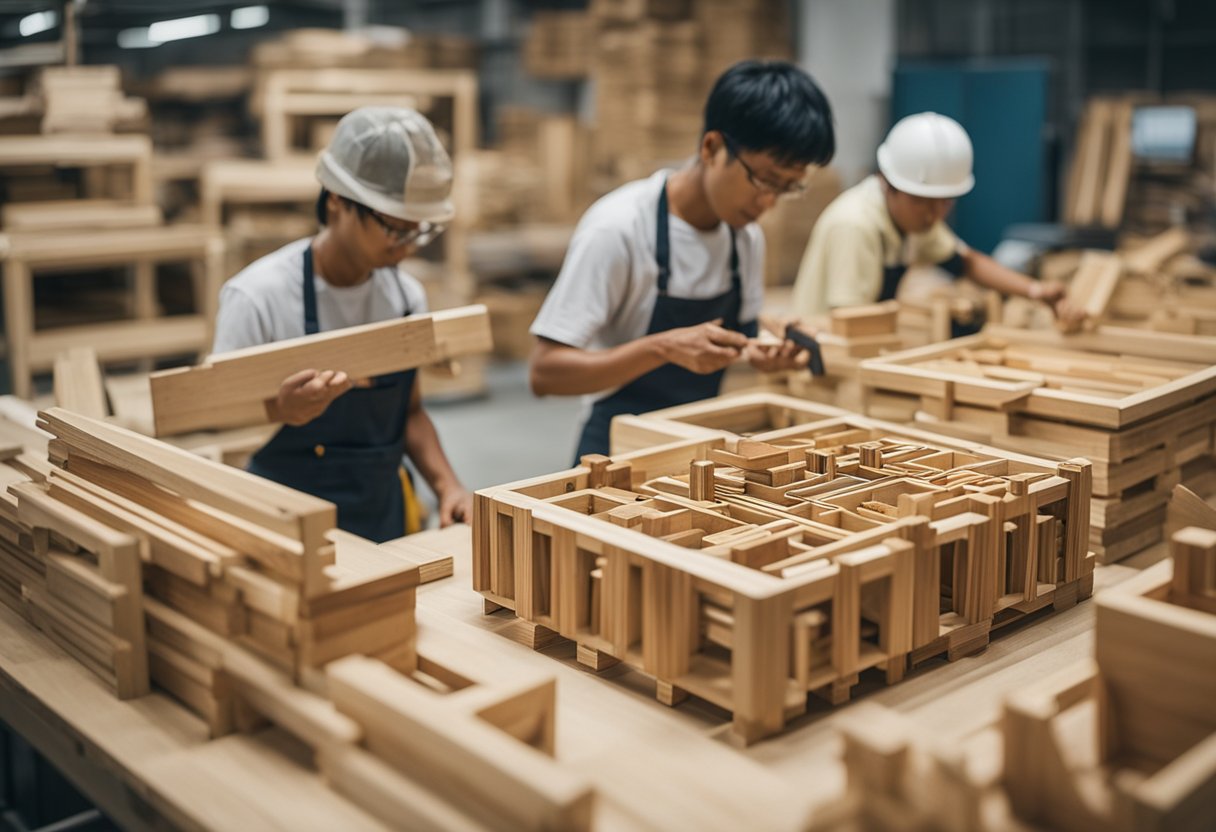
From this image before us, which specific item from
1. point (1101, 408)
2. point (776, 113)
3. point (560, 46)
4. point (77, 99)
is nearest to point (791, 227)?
point (560, 46)

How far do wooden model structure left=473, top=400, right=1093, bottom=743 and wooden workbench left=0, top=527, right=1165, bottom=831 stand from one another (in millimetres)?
54

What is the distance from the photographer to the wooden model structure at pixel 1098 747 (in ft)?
4.96

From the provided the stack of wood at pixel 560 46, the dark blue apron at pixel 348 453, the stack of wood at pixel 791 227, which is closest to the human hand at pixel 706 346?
the dark blue apron at pixel 348 453

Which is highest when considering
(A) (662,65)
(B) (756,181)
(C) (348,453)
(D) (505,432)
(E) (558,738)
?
(A) (662,65)

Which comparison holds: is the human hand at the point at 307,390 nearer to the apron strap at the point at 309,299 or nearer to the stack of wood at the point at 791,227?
the apron strap at the point at 309,299

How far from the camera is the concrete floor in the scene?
7.91 meters

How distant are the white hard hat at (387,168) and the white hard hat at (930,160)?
2.05m

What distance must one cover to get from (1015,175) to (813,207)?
2.31m

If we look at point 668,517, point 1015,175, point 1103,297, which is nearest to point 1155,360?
point 1103,297

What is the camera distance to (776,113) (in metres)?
3.26

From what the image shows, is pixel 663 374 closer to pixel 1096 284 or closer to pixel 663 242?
pixel 663 242

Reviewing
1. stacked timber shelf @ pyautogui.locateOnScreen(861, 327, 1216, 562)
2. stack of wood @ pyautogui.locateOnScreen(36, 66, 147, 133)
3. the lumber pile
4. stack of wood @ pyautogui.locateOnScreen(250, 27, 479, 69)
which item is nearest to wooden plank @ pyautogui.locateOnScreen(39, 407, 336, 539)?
the lumber pile

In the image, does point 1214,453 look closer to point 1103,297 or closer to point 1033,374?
point 1033,374

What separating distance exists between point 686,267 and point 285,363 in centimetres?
141
